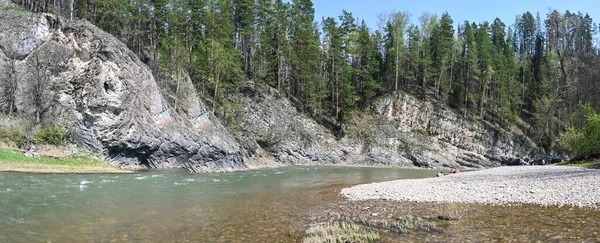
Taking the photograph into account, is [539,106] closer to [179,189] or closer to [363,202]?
[363,202]

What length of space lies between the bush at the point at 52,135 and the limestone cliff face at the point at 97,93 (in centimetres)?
81

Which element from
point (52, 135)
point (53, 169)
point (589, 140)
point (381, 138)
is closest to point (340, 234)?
point (53, 169)

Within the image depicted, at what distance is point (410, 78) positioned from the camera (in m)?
62.9

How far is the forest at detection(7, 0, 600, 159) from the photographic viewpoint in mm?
45062

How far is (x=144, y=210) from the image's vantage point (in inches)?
522

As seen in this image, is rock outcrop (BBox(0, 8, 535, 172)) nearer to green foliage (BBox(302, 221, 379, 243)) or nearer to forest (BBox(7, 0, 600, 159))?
forest (BBox(7, 0, 600, 159))

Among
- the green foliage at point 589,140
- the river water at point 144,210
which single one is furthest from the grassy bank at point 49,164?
the green foliage at point 589,140

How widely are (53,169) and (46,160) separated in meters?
2.06

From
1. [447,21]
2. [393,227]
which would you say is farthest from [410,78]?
[393,227]

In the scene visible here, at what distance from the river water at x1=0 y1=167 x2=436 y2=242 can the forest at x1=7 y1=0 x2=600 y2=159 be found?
25.6m

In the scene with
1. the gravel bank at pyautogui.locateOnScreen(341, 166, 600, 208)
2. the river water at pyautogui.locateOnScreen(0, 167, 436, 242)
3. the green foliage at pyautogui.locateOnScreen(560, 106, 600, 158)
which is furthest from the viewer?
the green foliage at pyautogui.locateOnScreen(560, 106, 600, 158)

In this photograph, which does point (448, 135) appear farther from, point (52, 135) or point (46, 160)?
point (46, 160)

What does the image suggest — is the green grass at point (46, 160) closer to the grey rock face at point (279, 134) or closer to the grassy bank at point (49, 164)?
the grassy bank at point (49, 164)

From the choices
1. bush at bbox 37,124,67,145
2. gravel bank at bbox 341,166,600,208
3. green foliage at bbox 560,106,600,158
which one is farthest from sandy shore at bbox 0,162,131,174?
green foliage at bbox 560,106,600,158
